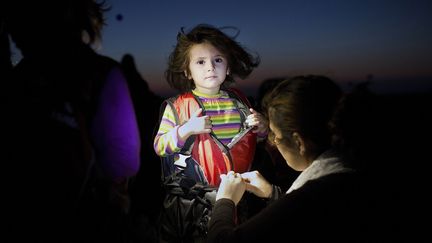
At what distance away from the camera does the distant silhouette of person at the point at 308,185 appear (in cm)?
117

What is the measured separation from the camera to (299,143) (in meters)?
1.46

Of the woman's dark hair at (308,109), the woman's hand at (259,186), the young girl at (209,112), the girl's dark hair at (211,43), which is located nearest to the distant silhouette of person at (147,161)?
the girl's dark hair at (211,43)

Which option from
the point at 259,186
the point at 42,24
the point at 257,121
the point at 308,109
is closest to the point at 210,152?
the point at 257,121

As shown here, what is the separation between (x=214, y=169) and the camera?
7.48ft

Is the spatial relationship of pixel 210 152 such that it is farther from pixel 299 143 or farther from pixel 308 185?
pixel 308 185

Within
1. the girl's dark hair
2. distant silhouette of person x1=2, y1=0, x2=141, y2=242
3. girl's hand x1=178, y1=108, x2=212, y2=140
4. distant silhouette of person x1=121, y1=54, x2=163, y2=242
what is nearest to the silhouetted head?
distant silhouette of person x1=2, y1=0, x2=141, y2=242

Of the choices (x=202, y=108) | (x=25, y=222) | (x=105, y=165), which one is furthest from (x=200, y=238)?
(x=25, y=222)

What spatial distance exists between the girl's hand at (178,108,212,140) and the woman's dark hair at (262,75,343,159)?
748 millimetres

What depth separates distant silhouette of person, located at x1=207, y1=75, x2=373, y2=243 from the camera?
117 centimetres

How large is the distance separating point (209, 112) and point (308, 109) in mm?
1078

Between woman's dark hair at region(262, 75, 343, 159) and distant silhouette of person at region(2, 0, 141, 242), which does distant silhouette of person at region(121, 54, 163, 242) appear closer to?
distant silhouette of person at region(2, 0, 141, 242)

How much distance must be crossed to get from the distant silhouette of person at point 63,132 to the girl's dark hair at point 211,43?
3.17ft

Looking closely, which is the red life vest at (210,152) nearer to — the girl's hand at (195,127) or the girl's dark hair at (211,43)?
the girl's hand at (195,127)

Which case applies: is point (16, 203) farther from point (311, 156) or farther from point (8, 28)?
point (311, 156)
